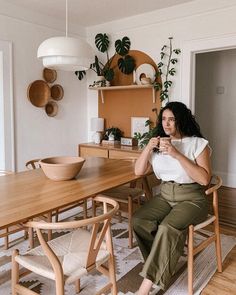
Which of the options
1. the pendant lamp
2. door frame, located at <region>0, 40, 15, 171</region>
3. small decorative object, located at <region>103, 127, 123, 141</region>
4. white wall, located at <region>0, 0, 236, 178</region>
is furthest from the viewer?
small decorative object, located at <region>103, 127, 123, 141</region>

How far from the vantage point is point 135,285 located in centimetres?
206

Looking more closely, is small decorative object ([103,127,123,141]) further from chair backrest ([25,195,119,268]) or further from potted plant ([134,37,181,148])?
chair backrest ([25,195,119,268])

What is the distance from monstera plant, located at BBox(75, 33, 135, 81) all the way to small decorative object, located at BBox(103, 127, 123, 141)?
701 millimetres

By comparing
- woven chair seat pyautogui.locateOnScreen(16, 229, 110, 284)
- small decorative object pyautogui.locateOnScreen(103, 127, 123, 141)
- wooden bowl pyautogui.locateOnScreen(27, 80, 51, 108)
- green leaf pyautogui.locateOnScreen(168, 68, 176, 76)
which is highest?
green leaf pyautogui.locateOnScreen(168, 68, 176, 76)

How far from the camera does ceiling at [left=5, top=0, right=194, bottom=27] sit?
11.1 ft

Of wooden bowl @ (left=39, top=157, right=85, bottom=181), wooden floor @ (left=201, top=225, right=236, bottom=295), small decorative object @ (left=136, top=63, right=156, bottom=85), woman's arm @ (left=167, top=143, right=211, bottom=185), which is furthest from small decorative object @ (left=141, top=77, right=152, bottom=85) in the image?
wooden floor @ (left=201, top=225, right=236, bottom=295)

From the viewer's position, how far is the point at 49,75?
4.02 meters

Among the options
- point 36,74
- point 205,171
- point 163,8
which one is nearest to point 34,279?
point 205,171

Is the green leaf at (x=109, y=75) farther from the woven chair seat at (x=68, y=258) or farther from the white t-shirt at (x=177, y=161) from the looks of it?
the woven chair seat at (x=68, y=258)

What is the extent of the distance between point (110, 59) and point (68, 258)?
326cm

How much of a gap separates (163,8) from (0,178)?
2.75 meters

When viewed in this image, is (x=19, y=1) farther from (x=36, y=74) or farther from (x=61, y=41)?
(x=61, y=41)

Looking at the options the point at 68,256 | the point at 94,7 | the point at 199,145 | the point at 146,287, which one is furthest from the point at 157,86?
the point at 68,256

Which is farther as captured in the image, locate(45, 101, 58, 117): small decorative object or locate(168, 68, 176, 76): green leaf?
locate(45, 101, 58, 117): small decorative object
